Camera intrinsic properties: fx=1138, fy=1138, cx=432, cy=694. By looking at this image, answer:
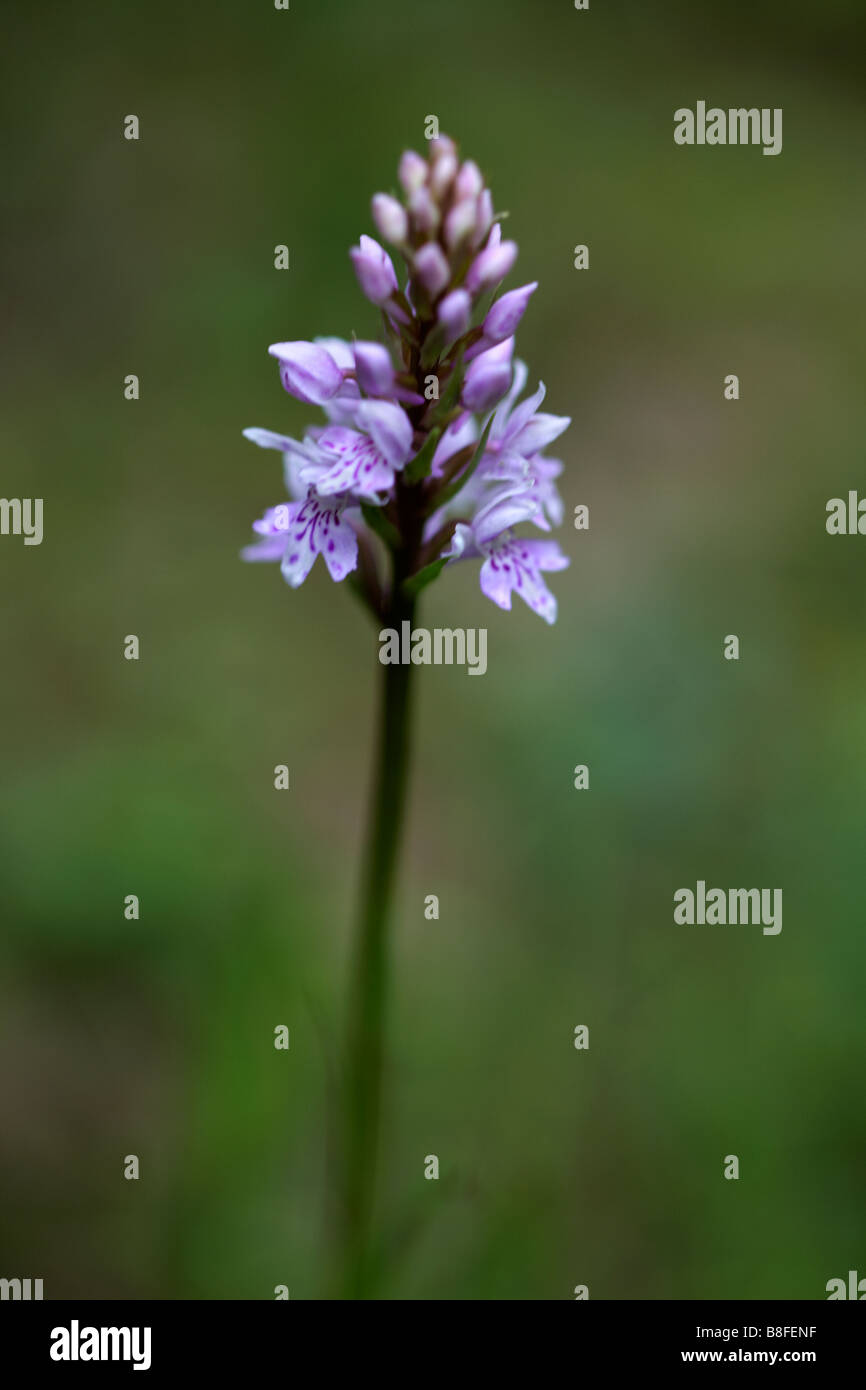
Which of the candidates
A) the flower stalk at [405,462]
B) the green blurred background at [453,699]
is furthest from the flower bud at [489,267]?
the green blurred background at [453,699]

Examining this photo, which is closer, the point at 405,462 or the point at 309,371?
the point at 405,462

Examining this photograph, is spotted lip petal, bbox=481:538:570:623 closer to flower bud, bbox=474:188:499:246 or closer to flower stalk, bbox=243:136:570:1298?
flower stalk, bbox=243:136:570:1298

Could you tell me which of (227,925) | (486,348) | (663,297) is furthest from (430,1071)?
(663,297)

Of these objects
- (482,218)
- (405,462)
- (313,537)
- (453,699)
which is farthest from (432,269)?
(453,699)

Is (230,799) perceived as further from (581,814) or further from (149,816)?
(581,814)

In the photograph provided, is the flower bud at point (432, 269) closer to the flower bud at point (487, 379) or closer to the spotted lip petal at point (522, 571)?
the flower bud at point (487, 379)

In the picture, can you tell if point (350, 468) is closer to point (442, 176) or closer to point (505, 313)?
point (505, 313)
